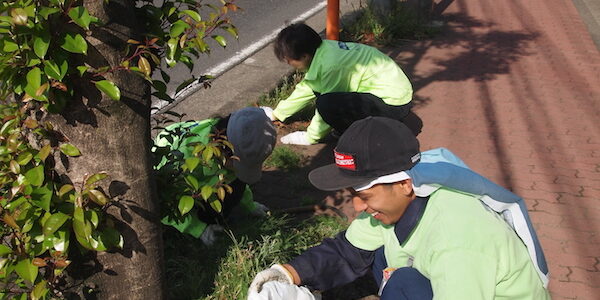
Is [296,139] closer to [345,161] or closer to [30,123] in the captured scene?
[345,161]

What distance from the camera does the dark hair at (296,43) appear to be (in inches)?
174

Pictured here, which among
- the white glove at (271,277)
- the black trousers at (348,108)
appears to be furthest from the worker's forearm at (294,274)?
the black trousers at (348,108)

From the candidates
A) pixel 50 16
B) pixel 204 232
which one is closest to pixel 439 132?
pixel 204 232

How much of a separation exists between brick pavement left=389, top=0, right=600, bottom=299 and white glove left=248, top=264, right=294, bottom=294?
1529 millimetres

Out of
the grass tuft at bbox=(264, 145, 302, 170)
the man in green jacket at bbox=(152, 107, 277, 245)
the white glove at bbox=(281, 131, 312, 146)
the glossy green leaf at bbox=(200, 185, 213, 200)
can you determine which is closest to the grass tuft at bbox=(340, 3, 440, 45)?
the white glove at bbox=(281, 131, 312, 146)

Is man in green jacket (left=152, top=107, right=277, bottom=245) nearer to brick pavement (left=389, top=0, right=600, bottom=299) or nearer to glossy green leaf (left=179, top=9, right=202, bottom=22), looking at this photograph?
glossy green leaf (left=179, top=9, right=202, bottom=22)

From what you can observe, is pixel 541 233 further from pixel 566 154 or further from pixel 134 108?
pixel 134 108

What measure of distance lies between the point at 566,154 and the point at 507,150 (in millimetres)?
431

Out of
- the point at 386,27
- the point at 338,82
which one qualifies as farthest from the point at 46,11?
the point at 386,27

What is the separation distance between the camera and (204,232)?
11.1 feet

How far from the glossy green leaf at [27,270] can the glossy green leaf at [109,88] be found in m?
0.58

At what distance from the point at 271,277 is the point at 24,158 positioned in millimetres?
1121

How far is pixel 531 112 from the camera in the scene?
5594mm

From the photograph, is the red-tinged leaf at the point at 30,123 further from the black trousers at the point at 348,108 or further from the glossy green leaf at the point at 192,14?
the black trousers at the point at 348,108
